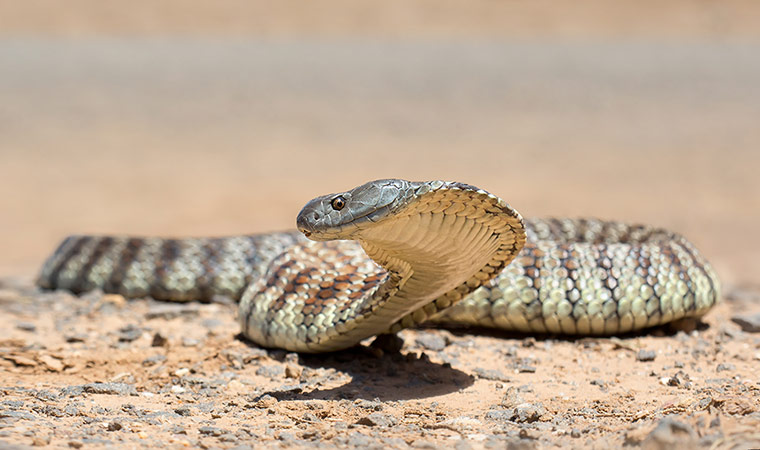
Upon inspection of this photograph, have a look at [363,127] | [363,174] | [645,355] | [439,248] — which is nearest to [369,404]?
[439,248]

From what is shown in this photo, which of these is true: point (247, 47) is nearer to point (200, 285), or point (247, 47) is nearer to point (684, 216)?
point (684, 216)

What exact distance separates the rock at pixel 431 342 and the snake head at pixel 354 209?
207 cm

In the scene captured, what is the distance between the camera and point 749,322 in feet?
21.8

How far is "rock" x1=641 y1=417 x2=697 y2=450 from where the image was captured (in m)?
3.46

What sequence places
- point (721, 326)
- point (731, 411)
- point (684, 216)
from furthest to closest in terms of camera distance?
point (684, 216)
point (721, 326)
point (731, 411)

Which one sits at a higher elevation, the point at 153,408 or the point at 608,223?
the point at 608,223

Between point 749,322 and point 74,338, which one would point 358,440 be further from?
point 749,322

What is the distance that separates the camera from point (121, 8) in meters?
45.4

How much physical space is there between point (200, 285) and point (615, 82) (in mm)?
21517

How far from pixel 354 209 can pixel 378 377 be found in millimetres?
1562

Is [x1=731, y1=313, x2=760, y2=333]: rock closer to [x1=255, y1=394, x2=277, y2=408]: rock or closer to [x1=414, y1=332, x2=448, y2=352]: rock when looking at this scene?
[x1=414, y1=332, x2=448, y2=352]: rock

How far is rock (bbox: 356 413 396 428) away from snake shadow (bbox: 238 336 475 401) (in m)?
0.42

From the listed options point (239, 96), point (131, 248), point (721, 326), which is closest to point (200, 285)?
point (131, 248)

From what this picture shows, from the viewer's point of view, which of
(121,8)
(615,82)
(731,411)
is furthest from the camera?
(121,8)
